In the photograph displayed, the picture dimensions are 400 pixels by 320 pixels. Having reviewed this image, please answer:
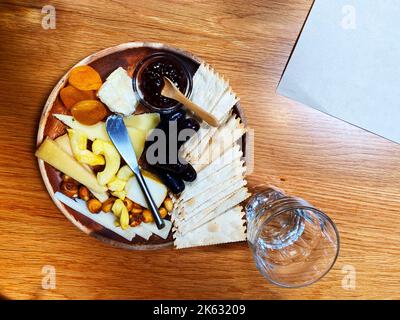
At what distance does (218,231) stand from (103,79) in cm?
55

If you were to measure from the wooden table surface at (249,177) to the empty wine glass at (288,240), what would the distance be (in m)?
0.09

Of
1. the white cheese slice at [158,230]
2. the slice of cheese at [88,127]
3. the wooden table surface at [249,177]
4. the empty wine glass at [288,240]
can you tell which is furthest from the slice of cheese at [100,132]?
the empty wine glass at [288,240]

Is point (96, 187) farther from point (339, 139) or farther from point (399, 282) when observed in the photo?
point (399, 282)

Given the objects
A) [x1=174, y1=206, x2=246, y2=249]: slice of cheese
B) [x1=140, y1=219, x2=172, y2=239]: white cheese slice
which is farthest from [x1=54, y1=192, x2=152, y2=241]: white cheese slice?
[x1=174, y1=206, x2=246, y2=249]: slice of cheese

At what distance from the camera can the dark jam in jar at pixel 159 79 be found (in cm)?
122

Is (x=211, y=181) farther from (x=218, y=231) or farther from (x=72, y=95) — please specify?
(x=72, y=95)

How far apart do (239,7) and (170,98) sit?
353 mm

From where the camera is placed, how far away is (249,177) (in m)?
1.31

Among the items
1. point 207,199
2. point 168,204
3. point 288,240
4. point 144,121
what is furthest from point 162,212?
point 288,240

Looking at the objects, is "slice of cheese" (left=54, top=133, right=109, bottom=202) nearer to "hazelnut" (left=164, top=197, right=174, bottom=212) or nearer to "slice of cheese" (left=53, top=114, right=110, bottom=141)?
"slice of cheese" (left=53, top=114, right=110, bottom=141)

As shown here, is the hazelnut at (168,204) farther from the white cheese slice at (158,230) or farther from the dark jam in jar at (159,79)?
the dark jam in jar at (159,79)

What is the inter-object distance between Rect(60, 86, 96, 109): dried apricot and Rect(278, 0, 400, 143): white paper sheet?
571 millimetres

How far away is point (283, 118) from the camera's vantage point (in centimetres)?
132

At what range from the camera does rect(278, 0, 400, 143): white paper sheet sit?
132 centimetres
